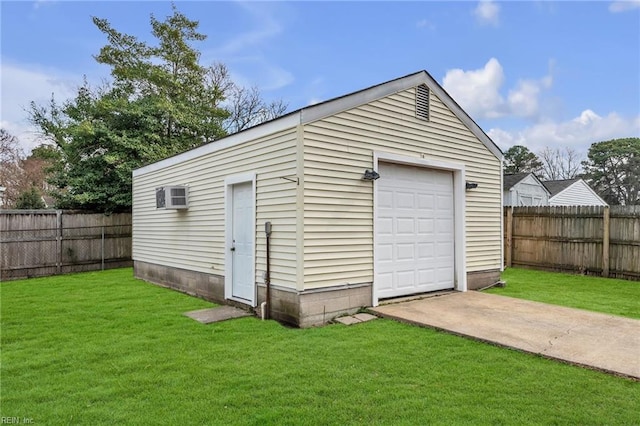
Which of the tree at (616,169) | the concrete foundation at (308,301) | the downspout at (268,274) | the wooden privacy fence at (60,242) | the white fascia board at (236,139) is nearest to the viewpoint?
the concrete foundation at (308,301)

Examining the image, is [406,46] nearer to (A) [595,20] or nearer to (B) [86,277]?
(A) [595,20]

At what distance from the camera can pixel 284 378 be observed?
10.8ft

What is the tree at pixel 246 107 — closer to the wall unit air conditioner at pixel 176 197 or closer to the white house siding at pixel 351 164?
the wall unit air conditioner at pixel 176 197

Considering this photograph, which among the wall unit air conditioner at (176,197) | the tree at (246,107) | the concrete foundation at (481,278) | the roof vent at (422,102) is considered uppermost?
the tree at (246,107)

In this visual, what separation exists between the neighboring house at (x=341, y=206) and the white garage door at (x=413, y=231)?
0.02 metres

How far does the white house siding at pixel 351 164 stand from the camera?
5.00 metres

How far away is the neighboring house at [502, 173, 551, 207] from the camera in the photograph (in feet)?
56.3

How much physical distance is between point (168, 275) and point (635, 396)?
782cm

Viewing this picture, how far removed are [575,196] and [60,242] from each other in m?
22.9

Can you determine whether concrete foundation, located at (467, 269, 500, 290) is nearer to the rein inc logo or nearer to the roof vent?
the roof vent

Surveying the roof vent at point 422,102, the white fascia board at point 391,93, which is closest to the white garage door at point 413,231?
the roof vent at point 422,102

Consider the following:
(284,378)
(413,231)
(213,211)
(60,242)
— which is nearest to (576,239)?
(413,231)

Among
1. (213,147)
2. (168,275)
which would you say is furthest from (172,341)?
(168,275)

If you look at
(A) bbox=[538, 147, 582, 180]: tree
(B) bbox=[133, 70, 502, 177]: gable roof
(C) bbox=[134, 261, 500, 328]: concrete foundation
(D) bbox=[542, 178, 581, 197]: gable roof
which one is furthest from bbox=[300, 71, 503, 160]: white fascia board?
(A) bbox=[538, 147, 582, 180]: tree
